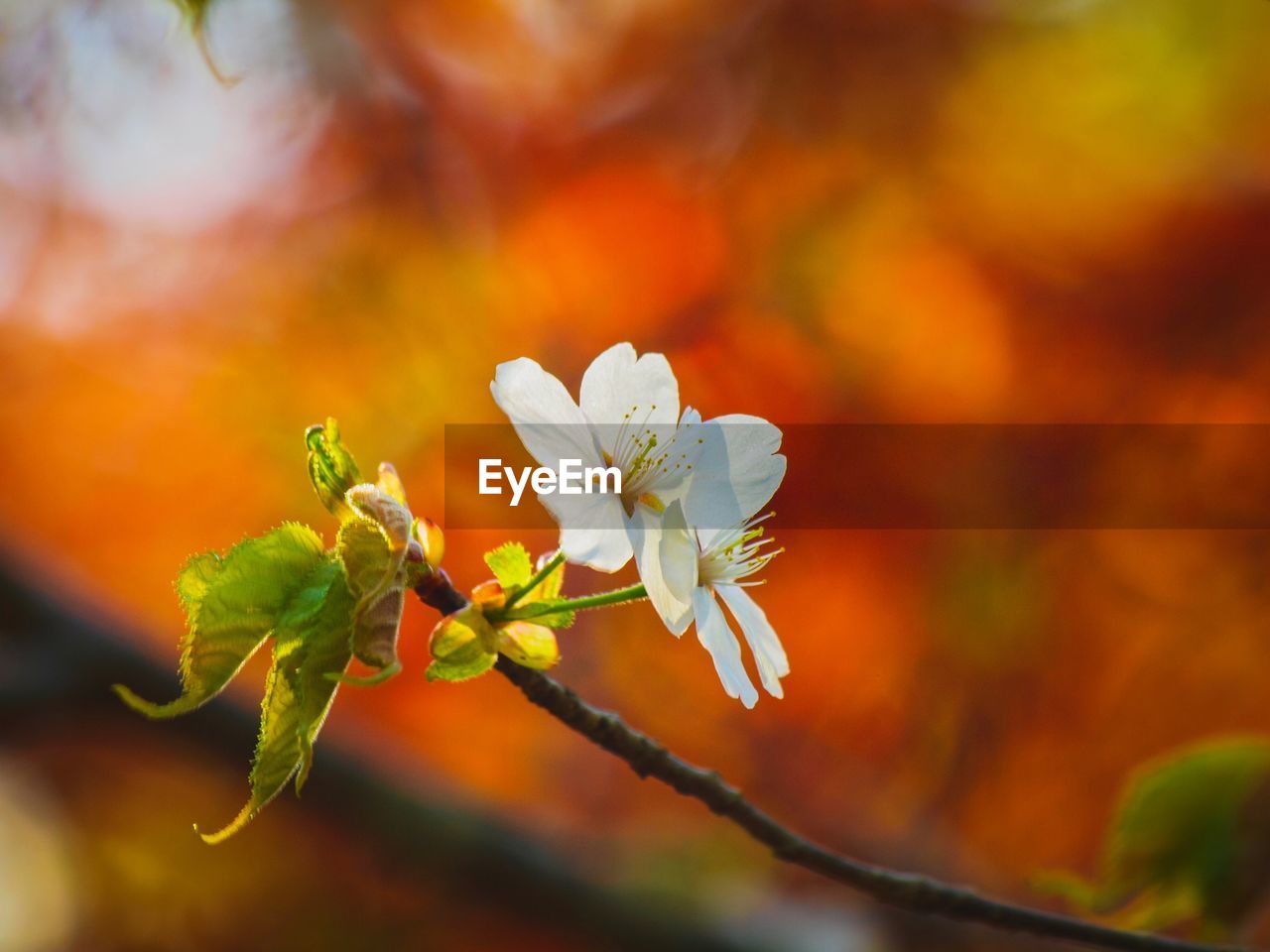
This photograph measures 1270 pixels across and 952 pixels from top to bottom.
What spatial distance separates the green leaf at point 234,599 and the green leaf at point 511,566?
6 cm

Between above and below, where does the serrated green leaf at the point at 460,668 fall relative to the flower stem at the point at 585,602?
below

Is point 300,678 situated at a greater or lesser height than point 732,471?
lesser

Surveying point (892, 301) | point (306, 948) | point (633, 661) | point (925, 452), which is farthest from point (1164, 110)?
point (306, 948)

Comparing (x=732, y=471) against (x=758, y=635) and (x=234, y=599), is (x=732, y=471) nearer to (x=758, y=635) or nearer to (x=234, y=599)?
(x=758, y=635)

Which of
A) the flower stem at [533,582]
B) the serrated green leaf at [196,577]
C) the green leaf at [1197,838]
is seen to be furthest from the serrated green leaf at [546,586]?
the green leaf at [1197,838]

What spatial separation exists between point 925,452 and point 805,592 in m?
0.34

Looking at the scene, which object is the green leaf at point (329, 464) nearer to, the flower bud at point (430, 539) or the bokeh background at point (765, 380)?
the flower bud at point (430, 539)

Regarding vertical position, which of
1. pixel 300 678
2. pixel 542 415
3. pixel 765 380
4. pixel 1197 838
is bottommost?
pixel 300 678

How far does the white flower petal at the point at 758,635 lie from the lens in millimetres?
363

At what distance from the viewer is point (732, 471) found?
0.35 metres

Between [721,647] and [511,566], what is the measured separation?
0.08m

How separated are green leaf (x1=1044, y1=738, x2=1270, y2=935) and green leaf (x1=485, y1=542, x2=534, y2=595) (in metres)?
0.45
